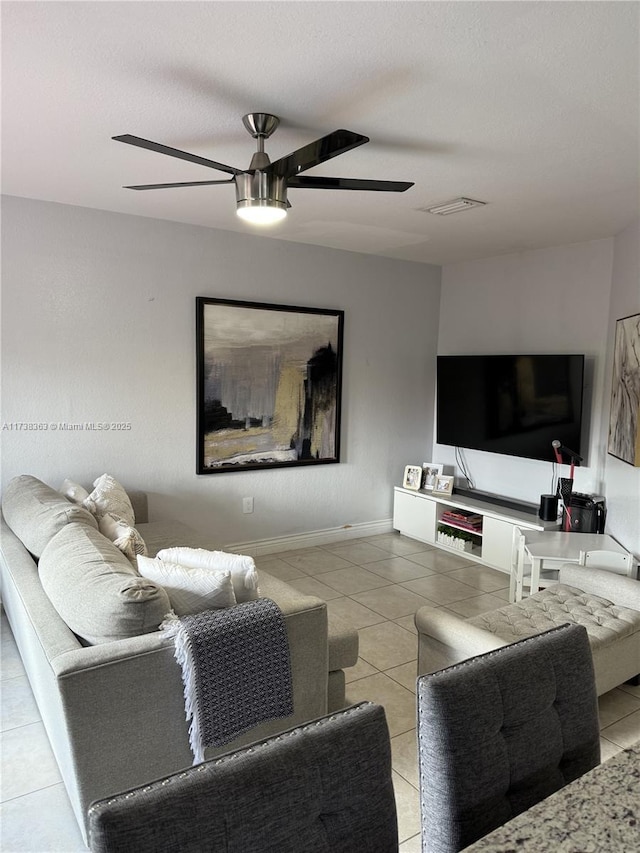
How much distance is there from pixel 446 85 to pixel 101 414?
2.97m

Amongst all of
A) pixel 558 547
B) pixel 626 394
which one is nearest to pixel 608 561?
pixel 558 547

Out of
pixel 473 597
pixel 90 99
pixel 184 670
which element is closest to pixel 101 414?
pixel 90 99

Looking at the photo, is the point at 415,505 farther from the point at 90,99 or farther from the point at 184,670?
the point at 90,99

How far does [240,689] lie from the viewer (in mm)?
2092

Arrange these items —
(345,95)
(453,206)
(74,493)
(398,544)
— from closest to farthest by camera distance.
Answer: (345,95)
(74,493)
(453,206)
(398,544)

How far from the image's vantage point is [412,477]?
5641 millimetres

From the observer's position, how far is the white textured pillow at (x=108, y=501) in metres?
3.36

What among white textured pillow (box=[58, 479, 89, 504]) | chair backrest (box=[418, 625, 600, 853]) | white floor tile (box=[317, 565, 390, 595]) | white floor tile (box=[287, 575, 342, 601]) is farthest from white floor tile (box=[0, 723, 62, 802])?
white floor tile (box=[317, 565, 390, 595])

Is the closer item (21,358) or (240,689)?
(240,689)

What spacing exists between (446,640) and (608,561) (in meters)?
1.59

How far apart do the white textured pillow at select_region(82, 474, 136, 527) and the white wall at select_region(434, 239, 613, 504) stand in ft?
10.4

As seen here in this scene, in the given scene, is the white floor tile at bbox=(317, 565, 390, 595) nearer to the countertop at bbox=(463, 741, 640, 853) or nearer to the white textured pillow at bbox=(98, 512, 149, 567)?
the white textured pillow at bbox=(98, 512, 149, 567)

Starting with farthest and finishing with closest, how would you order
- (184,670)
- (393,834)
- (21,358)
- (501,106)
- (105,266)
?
1. (105,266)
2. (21,358)
3. (501,106)
4. (184,670)
5. (393,834)

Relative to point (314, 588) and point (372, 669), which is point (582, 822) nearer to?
point (372, 669)
